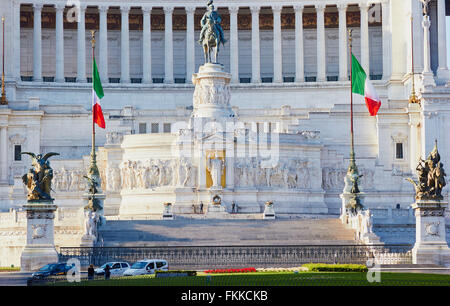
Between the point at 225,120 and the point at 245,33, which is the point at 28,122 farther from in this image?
the point at 245,33

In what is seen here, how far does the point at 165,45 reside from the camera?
370ft

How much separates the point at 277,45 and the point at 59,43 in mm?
21247

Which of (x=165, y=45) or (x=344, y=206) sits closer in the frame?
(x=344, y=206)

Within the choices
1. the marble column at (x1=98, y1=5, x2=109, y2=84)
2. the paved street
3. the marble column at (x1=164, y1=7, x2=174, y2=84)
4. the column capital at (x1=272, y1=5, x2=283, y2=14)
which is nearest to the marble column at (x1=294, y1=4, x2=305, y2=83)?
the column capital at (x1=272, y1=5, x2=283, y2=14)

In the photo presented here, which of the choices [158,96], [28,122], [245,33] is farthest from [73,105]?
[245,33]

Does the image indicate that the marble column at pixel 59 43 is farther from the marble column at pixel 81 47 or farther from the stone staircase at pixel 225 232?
the stone staircase at pixel 225 232

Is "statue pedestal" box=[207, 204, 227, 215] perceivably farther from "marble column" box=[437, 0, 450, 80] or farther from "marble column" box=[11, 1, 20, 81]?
"marble column" box=[11, 1, 20, 81]

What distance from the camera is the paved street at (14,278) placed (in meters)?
47.6

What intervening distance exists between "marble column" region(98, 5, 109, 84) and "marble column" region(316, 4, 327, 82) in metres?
20.7

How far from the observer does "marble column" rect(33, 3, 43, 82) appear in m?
109

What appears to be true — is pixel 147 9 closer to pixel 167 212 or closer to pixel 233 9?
pixel 233 9

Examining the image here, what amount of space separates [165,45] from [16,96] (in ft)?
52.6

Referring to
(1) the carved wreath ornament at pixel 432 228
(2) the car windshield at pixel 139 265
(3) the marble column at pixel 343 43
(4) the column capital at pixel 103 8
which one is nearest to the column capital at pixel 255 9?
(3) the marble column at pixel 343 43

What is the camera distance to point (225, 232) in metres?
67.4
